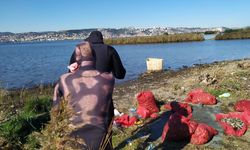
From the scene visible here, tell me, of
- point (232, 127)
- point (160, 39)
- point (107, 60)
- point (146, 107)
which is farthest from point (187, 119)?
point (160, 39)

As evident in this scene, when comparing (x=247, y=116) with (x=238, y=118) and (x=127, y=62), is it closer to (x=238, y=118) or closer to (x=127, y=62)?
(x=238, y=118)

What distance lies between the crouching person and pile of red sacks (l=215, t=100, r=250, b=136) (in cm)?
414

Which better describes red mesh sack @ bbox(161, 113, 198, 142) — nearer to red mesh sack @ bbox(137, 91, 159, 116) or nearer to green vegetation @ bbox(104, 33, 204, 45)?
red mesh sack @ bbox(137, 91, 159, 116)

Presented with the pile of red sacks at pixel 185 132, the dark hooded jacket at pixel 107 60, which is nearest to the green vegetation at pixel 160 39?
the pile of red sacks at pixel 185 132

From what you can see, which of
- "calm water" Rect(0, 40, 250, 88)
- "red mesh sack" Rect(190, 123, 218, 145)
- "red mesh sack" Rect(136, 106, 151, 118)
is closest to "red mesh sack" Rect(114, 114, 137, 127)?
"red mesh sack" Rect(136, 106, 151, 118)

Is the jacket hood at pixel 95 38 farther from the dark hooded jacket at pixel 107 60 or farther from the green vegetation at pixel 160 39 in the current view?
the green vegetation at pixel 160 39

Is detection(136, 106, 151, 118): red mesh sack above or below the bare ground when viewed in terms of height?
above

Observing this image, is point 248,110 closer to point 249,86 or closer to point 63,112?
point 249,86

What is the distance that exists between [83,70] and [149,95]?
17.4 ft

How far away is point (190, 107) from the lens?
926 centimetres

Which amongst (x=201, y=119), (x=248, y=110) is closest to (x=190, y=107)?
(x=201, y=119)

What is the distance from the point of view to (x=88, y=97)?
417 centimetres

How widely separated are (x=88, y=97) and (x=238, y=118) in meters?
5.00

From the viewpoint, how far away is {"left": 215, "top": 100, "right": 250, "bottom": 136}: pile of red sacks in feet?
25.5
